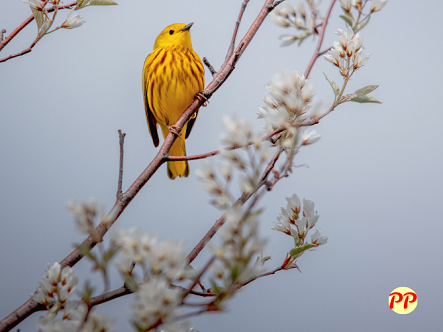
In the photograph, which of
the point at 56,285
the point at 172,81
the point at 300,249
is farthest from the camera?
the point at 172,81

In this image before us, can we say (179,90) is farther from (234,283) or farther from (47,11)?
(234,283)

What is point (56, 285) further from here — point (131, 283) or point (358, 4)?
point (358, 4)

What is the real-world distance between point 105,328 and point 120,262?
0.24 ft

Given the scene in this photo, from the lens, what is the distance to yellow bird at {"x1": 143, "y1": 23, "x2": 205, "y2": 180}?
1.47 m

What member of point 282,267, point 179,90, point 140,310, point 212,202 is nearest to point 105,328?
point 140,310

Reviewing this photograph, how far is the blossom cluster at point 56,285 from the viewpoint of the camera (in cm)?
49

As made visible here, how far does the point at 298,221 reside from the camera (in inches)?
24.3

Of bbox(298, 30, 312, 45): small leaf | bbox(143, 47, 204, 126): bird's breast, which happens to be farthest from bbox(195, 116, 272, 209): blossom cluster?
bbox(143, 47, 204, 126): bird's breast

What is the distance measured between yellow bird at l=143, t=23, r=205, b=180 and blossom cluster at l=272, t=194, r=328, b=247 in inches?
35.1

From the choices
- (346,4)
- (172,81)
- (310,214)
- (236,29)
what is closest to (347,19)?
(346,4)

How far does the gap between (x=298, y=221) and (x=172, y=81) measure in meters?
0.99

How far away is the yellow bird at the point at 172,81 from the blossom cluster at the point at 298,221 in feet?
2.92

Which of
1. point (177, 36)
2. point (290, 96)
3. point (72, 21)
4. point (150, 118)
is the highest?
point (177, 36)

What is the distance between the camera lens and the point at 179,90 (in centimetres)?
146
